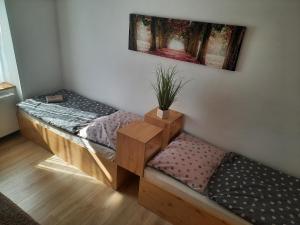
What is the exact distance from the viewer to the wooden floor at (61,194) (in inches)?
75.3

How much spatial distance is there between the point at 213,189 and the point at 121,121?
46.7 inches

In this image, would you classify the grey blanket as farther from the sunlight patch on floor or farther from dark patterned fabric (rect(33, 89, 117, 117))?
the sunlight patch on floor

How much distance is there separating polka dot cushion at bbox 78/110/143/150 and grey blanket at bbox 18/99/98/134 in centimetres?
13

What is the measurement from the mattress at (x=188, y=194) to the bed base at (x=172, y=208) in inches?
1.0

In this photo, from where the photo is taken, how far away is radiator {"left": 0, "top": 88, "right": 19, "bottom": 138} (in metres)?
2.61

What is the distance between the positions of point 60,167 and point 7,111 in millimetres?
988

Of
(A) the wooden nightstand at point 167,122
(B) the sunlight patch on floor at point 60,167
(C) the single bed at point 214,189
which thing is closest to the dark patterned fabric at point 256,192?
(C) the single bed at point 214,189

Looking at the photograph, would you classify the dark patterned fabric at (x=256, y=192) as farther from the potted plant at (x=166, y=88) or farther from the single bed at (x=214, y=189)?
the potted plant at (x=166, y=88)

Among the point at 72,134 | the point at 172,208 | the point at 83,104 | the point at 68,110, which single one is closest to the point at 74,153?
the point at 72,134

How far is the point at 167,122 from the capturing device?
2082 millimetres

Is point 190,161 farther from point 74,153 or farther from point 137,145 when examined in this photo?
point 74,153

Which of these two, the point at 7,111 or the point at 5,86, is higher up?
the point at 5,86

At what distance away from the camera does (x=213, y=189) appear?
5.55 ft

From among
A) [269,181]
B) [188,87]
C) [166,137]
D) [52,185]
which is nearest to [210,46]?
[188,87]
